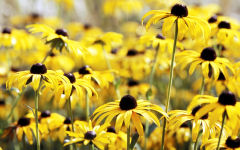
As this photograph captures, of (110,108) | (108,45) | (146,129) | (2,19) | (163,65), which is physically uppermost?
(2,19)

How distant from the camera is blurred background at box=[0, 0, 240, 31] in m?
5.74

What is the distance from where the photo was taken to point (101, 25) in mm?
8320

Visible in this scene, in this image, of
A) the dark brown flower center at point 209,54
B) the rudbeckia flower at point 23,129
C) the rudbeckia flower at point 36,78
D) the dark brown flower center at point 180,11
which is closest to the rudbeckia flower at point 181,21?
the dark brown flower center at point 180,11

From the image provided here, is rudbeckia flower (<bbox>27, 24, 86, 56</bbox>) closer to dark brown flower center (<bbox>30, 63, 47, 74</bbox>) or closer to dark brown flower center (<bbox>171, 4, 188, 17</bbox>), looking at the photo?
dark brown flower center (<bbox>30, 63, 47, 74</bbox>)

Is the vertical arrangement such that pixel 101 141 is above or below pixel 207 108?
below

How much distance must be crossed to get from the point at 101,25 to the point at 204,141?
7.09 m

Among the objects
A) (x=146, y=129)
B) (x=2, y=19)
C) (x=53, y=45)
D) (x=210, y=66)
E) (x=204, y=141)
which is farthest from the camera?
(x=2, y=19)

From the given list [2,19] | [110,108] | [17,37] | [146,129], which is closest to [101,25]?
[2,19]

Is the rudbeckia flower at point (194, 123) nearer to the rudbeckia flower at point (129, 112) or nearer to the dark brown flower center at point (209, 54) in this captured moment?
the rudbeckia flower at point (129, 112)

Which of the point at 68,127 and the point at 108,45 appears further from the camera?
the point at 108,45

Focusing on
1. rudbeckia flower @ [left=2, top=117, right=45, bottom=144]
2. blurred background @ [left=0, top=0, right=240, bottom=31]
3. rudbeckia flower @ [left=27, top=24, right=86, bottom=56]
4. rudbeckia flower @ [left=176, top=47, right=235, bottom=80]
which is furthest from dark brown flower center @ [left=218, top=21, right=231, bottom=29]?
blurred background @ [left=0, top=0, right=240, bottom=31]

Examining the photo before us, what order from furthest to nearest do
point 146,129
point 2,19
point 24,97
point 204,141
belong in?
point 2,19 < point 24,97 < point 146,129 < point 204,141

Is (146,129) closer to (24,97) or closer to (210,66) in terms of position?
(210,66)

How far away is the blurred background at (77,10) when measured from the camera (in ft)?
18.8
